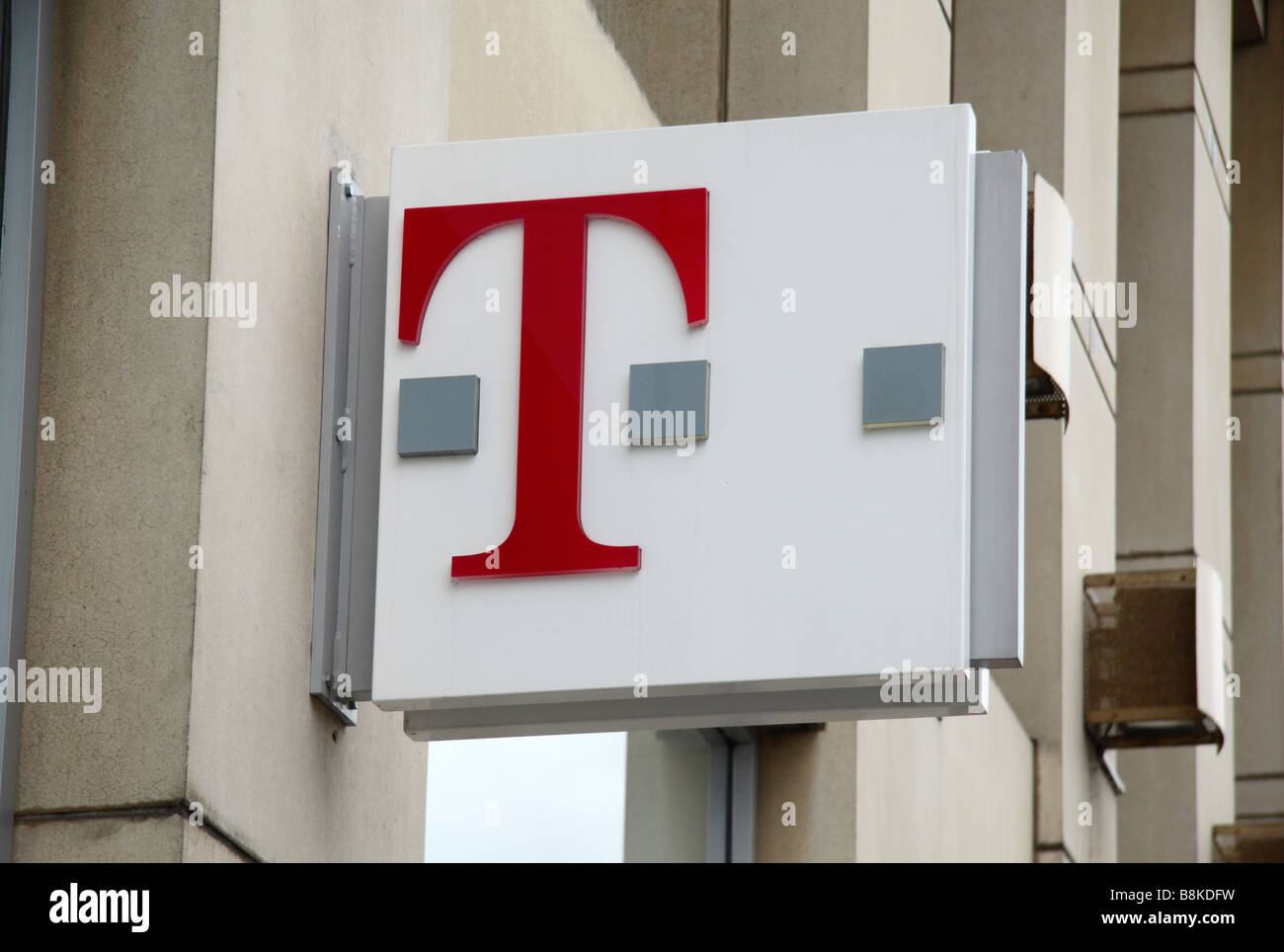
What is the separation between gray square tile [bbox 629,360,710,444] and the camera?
4621 mm

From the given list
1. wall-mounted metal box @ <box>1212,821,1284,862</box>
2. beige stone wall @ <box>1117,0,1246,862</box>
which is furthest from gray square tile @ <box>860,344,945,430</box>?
wall-mounted metal box @ <box>1212,821,1284,862</box>

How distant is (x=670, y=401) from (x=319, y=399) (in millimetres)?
857

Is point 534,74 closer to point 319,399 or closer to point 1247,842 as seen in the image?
point 319,399

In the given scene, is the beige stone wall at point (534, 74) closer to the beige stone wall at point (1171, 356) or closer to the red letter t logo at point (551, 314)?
the red letter t logo at point (551, 314)

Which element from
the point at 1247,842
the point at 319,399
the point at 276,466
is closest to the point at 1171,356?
the point at 1247,842

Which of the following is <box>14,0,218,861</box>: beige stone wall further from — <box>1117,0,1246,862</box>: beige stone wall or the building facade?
<box>1117,0,1246,862</box>: beige stone wall

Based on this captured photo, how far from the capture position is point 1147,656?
44.2 feet

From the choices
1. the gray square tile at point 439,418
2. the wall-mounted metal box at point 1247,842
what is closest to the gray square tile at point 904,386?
the gray square tile at point 439,418

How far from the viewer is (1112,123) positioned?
14.7 m

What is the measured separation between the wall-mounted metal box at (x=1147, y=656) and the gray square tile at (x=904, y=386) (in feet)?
29.7

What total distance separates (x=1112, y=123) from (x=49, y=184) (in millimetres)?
10950

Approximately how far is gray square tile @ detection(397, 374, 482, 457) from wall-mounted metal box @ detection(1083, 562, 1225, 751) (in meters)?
9.11

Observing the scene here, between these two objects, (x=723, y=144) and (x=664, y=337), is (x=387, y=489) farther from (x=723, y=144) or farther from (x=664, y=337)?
(x=723, y=144)
